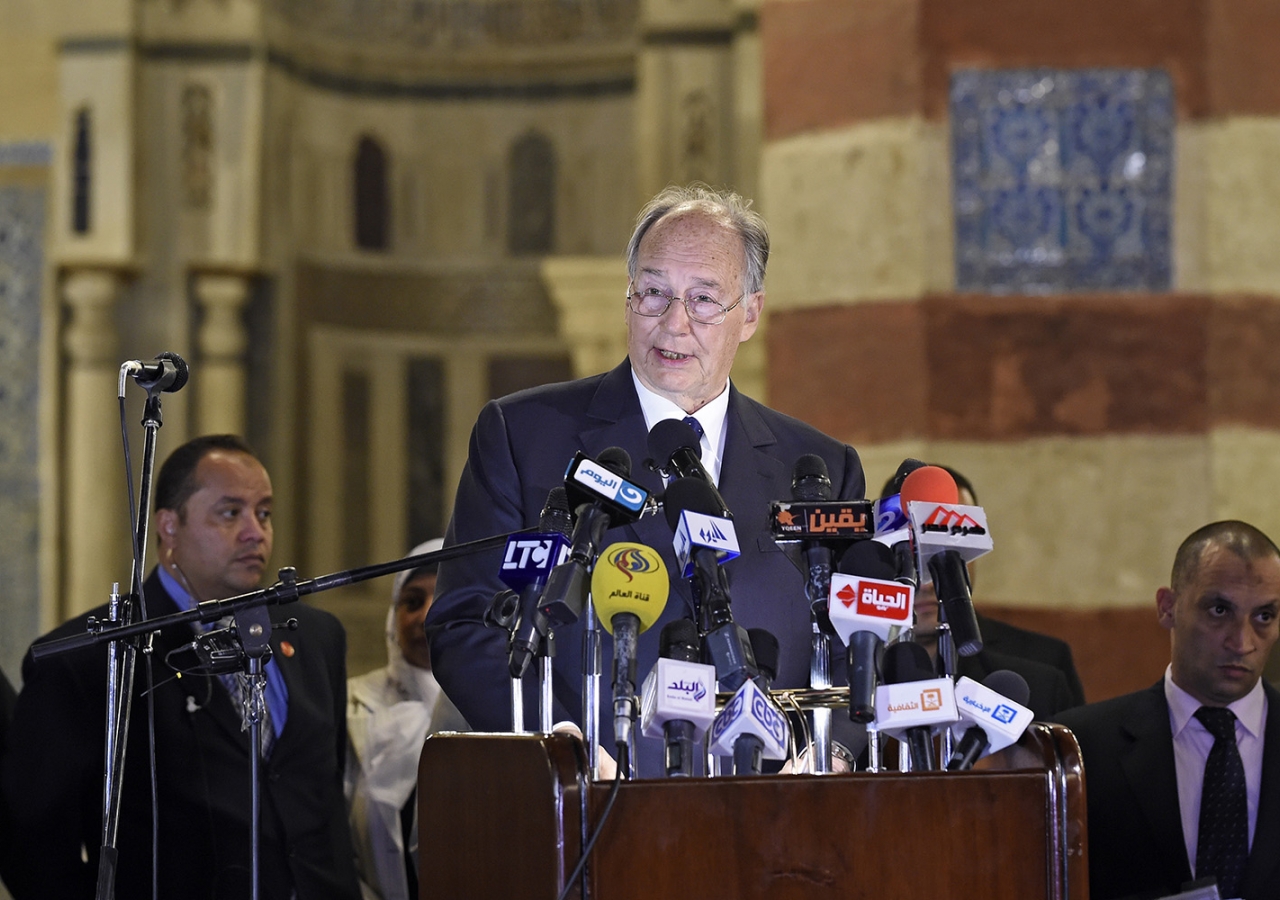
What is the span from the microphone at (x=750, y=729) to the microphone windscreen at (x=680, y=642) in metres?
0.07

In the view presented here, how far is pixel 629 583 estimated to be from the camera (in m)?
1.70

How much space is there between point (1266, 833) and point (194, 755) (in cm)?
189

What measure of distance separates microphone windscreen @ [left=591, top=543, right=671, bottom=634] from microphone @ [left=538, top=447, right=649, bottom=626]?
0.02m

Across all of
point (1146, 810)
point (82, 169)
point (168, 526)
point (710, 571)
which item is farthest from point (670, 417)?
point (82, 169)

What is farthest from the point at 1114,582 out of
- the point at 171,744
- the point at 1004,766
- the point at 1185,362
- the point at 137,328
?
the point at 137,328

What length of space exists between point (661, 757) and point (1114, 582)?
272 centimetres

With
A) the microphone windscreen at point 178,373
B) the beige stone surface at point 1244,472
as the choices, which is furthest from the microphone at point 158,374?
the beige stone surface at point 1244,472

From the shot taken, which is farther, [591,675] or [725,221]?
[725,221]

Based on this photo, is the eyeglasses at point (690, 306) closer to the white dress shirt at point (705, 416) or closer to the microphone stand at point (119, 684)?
the white dress shirt at point (705, 416)

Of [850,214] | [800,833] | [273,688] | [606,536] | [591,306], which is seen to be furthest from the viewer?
[591,306]

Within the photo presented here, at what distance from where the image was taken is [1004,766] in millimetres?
1813

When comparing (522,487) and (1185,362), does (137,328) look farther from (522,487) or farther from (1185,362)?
(522,487)

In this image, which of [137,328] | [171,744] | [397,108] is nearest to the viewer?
[171,744]

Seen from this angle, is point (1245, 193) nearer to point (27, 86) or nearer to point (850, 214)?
point (850, 214)
